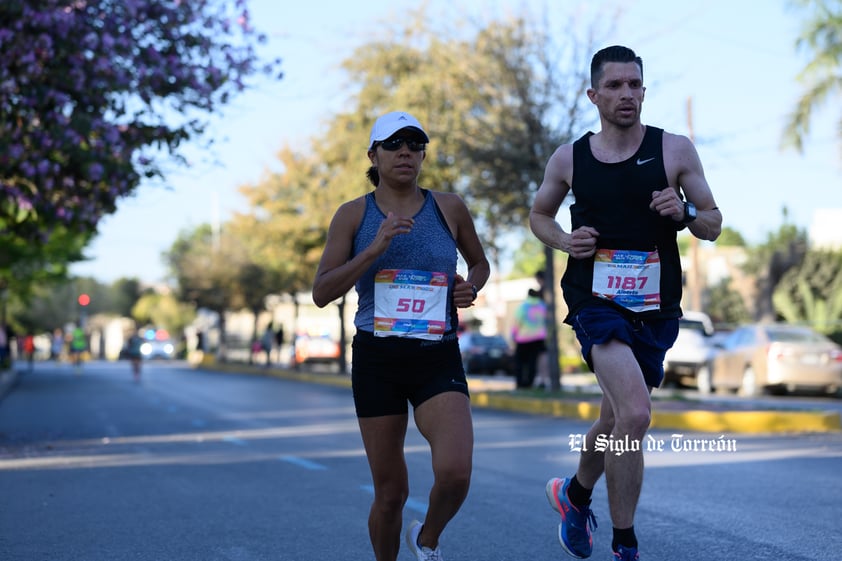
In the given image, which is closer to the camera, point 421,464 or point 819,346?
point 421,464

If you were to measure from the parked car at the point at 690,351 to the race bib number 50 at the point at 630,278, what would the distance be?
2094cm

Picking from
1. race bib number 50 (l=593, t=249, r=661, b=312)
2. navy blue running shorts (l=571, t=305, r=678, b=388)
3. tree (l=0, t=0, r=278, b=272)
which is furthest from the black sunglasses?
tree (l=0, t=0, r=278, b=272)

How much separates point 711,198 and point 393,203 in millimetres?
1326

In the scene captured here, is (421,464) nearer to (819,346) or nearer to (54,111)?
(54,111)

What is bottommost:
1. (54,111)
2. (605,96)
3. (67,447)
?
(67,447)

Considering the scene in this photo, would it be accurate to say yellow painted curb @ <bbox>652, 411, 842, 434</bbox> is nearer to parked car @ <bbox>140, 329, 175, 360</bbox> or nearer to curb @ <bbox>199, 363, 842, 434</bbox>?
curb @ <bbox>199, 363, 842, 434</bbox>

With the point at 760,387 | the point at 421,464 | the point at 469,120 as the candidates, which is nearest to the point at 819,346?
the point at 760,387

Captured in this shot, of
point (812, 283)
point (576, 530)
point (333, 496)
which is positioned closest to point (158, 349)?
point (812, 283)

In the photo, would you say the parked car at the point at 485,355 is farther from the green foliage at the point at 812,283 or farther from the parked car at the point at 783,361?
the parked car at the point at 783,361

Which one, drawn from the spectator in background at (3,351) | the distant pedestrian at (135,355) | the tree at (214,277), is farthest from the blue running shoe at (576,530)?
the tree at (214,277)

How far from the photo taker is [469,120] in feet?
72.2

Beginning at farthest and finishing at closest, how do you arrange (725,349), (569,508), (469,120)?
(725,349) < (469,120) < (569,508)

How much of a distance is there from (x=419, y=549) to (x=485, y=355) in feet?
113

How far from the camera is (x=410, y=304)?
502 cm
